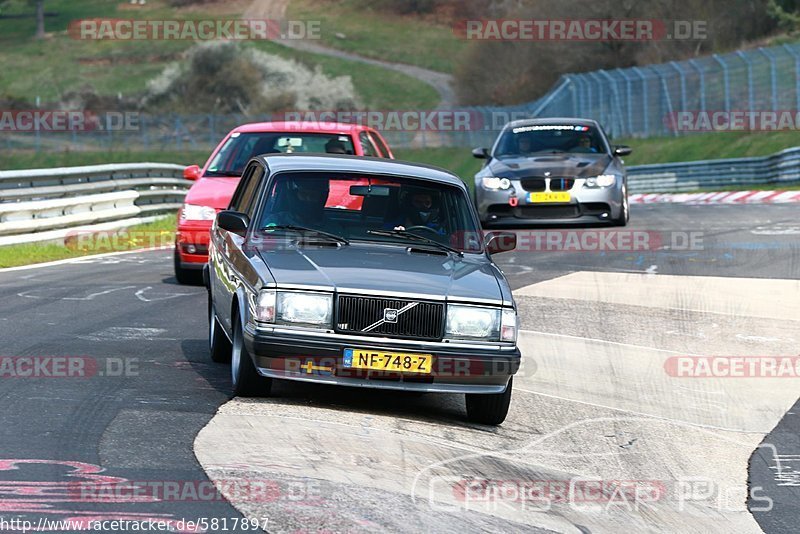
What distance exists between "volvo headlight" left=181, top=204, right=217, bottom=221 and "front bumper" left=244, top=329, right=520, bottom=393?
6.49 m

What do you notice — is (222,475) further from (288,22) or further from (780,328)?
(288,22)

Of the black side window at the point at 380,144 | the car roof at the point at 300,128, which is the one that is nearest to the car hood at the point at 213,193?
the car roof at the point at 300,128

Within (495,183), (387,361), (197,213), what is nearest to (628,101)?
(495,183)

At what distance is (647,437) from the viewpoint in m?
8.39

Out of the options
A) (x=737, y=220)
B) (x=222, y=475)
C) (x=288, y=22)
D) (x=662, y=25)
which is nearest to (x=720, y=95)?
(x=737, y=220)

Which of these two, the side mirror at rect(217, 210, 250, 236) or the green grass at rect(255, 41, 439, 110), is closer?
the side mirror at rect(217, 210, 250, 236)

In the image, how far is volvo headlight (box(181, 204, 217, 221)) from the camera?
14.3 metres

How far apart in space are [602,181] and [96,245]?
722 centimetres

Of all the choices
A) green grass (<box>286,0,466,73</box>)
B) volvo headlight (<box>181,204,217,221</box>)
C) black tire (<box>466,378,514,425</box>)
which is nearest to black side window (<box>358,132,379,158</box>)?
volvo headlight (<box>181,204,217,221</box>)

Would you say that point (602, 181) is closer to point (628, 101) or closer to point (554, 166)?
point (554, 166)

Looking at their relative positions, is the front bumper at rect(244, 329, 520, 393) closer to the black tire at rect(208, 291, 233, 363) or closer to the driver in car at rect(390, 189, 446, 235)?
the driver in car at rect(390, 189, 446, 235)

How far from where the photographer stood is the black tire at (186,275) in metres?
14.6

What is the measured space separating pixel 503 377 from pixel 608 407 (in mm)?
1435

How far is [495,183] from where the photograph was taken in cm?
1906
